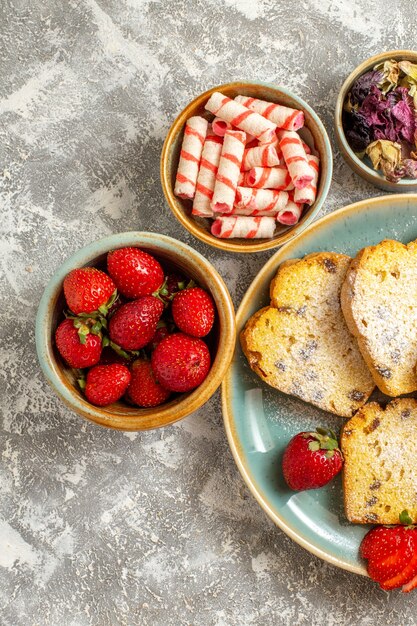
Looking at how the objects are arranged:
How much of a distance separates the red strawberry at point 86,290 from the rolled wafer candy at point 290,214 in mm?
418

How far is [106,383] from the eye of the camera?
1.23 metres

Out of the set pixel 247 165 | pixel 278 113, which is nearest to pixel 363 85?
pixel 278 113

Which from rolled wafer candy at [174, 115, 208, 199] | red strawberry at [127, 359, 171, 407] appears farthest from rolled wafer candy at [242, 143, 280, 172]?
red strawberry at [127, 359, 171, 407]

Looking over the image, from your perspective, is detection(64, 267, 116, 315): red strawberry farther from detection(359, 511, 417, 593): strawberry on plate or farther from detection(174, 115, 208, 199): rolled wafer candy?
detection(359, 511, 417, 593): strawberry on plate

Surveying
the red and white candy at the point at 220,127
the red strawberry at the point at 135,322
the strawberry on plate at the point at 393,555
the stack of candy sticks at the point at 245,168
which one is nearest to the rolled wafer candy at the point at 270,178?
the stack of candy sticks at the point at 245,168

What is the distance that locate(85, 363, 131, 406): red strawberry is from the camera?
1.24 m

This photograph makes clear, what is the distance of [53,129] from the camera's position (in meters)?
1.55

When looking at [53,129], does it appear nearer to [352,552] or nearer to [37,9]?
[37,9]

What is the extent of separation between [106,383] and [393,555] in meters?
0.71

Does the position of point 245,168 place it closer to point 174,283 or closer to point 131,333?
point 174,283

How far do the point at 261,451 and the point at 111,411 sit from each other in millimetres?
382

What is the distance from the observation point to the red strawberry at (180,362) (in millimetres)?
1213

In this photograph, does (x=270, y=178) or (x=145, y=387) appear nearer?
(x=145, y=387)

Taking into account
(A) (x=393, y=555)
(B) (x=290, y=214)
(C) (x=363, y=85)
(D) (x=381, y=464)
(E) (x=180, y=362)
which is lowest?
(A) (x=393, y=555)
